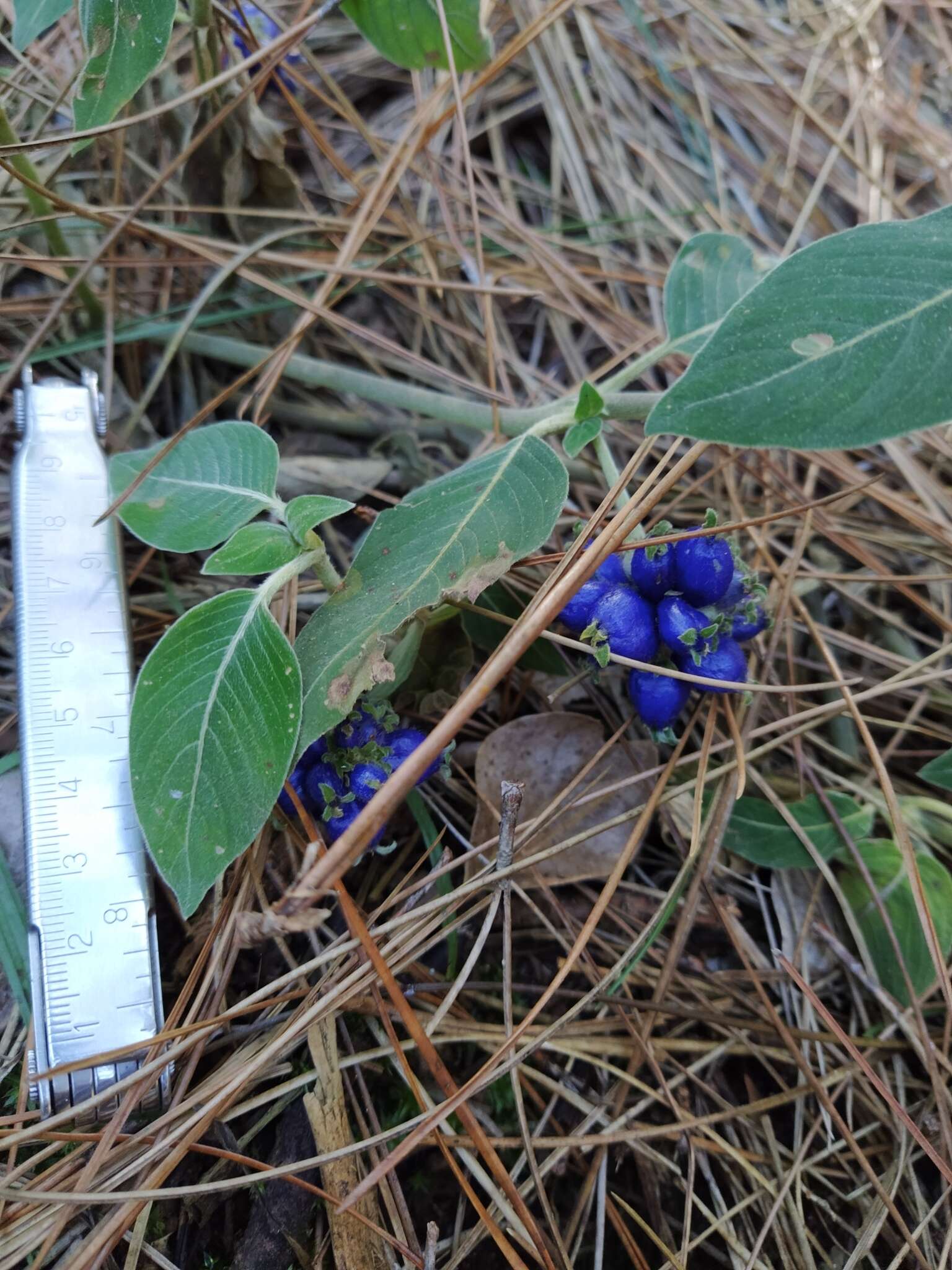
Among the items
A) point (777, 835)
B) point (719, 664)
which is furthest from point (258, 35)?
point (777, 835)

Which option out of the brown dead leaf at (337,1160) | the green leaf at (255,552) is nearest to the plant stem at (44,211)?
the green leaf at (255,552)

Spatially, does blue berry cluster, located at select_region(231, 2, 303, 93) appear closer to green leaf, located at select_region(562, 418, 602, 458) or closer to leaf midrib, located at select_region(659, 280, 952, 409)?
green leaf, located at select_region(562, 418, 602, 458)

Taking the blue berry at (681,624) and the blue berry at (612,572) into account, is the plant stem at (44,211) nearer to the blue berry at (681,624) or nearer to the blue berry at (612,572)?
A: the blue berry at (612,572)

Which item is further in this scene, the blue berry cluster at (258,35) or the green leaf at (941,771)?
the blue berry cluster at (258,35)

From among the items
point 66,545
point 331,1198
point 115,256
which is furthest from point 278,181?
point 331,1198

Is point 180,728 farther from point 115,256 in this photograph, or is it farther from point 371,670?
point 115,256

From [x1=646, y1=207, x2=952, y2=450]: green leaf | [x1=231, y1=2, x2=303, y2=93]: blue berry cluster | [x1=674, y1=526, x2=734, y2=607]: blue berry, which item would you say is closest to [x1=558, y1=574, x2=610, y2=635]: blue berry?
[x1=674, y1=526, x2=734, y2=607]: blue berry
